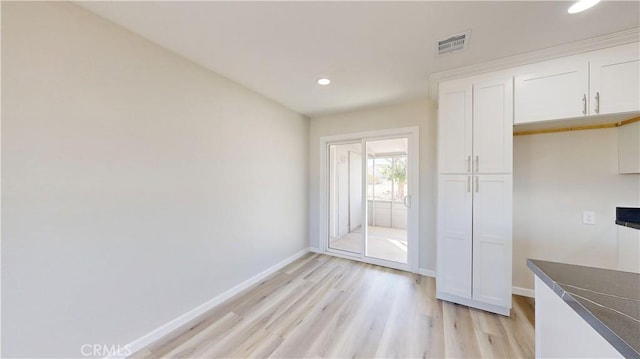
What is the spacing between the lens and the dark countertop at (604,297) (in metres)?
0.66

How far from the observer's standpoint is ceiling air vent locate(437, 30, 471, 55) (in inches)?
70.4

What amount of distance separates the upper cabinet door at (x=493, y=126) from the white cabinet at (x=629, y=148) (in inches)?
38.4

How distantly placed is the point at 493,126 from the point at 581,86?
660 mm

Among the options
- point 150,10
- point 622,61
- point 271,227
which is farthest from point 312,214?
point 622,61

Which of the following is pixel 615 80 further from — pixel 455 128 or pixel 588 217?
pixel 588 217

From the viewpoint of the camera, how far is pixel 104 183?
159cm

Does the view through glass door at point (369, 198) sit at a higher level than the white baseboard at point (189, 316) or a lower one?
higher

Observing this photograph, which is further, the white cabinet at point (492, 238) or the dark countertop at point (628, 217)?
the white cabinet at point (492, 238)

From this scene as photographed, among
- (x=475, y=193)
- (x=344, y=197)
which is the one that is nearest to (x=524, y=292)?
(x=475, y=193)

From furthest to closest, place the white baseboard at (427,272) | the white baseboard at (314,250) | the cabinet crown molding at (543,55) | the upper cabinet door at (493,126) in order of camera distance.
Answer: the white baseboard at (314,250) → the white baseboard at (427,272) → the upper cabinet door at (493,126) → the cabinet crown molding at (543,55)

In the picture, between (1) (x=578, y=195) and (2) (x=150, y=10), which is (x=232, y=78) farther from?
(1) (x=578, y=195)

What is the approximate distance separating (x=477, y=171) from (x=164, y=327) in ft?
10.8

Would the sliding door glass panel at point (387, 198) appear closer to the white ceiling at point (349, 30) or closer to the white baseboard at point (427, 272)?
the white baseboard at point (427, 272)

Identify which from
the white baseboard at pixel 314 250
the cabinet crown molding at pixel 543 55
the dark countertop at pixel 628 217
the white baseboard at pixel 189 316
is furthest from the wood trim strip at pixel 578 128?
the white baseboard at pixel 189 316
